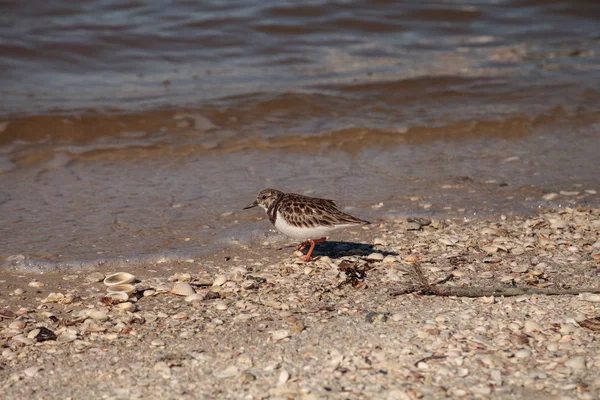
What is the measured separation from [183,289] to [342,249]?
5.27 ft

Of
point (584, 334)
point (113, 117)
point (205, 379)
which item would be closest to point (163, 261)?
point (205, 379)

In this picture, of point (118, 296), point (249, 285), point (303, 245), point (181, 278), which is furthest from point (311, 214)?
point (118, 296)

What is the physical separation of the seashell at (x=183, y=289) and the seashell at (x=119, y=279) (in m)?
0.37

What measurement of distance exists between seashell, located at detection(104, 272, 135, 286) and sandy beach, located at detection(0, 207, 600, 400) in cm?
9

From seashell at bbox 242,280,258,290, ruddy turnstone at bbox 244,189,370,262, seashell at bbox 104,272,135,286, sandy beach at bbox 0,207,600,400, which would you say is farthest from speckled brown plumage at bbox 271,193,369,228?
seashell at bbox 104,272,135,286

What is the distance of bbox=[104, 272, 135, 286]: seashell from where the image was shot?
5.59 metres

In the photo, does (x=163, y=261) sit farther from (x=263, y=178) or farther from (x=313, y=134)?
(x=313, y=134)

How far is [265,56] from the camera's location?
14.3 meters

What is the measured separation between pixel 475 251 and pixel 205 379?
287 cm

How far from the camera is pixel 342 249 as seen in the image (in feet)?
21.3

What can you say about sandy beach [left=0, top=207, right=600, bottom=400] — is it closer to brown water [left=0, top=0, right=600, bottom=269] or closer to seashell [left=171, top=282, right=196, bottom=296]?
seashell [left=171, top=282, right=196, bottom=296]

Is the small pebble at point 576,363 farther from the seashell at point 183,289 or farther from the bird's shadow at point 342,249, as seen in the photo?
the seashell at point 183,289

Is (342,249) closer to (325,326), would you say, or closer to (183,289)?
(183,289)

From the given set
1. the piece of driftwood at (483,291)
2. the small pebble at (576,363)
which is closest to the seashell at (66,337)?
the piece of driftwood at (483,291)
